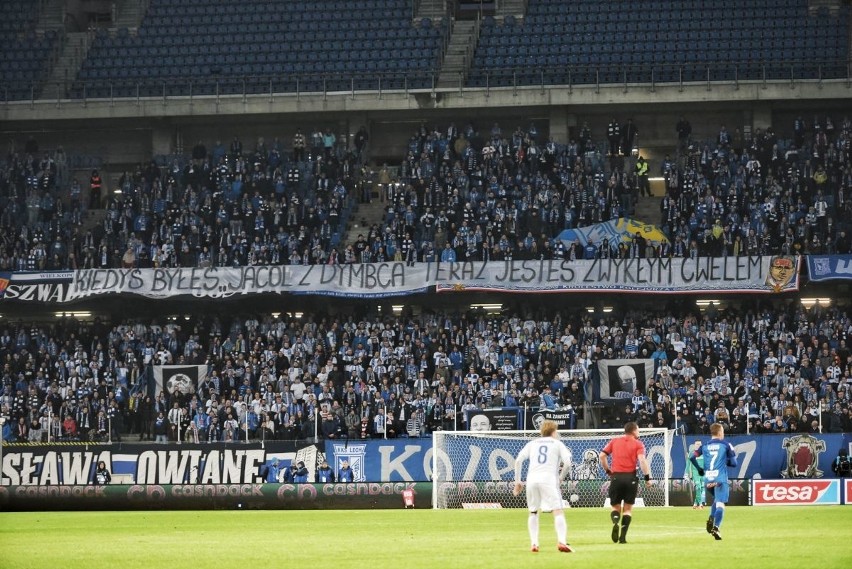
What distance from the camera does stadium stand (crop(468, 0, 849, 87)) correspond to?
172 ft

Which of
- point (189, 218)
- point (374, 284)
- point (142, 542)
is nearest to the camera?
point (142, 542)

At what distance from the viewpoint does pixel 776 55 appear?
52.9m

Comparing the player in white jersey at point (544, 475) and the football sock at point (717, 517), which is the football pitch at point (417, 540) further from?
the player in white jersey at point (544, 475)

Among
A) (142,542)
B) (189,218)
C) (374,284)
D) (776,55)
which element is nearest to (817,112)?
(776,55)

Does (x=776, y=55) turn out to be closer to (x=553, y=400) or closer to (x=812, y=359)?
(x=812, y=359)

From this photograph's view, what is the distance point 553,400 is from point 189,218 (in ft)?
52.2

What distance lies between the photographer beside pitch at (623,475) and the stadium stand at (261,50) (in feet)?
114

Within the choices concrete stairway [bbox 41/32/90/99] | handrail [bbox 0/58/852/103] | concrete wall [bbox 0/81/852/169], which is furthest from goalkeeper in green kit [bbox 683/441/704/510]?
concrete stairway [bbox 41/32/90/99]

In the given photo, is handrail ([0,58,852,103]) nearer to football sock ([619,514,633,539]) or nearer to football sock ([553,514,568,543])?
football sock ([619,514,633,539])

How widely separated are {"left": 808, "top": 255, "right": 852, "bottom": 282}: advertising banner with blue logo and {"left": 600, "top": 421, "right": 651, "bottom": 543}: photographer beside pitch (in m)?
25.5

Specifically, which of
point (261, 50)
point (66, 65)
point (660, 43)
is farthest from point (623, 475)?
point (66, 65)

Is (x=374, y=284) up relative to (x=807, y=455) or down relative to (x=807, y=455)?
up

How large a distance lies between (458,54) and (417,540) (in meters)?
36.3

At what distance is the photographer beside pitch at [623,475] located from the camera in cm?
1928
